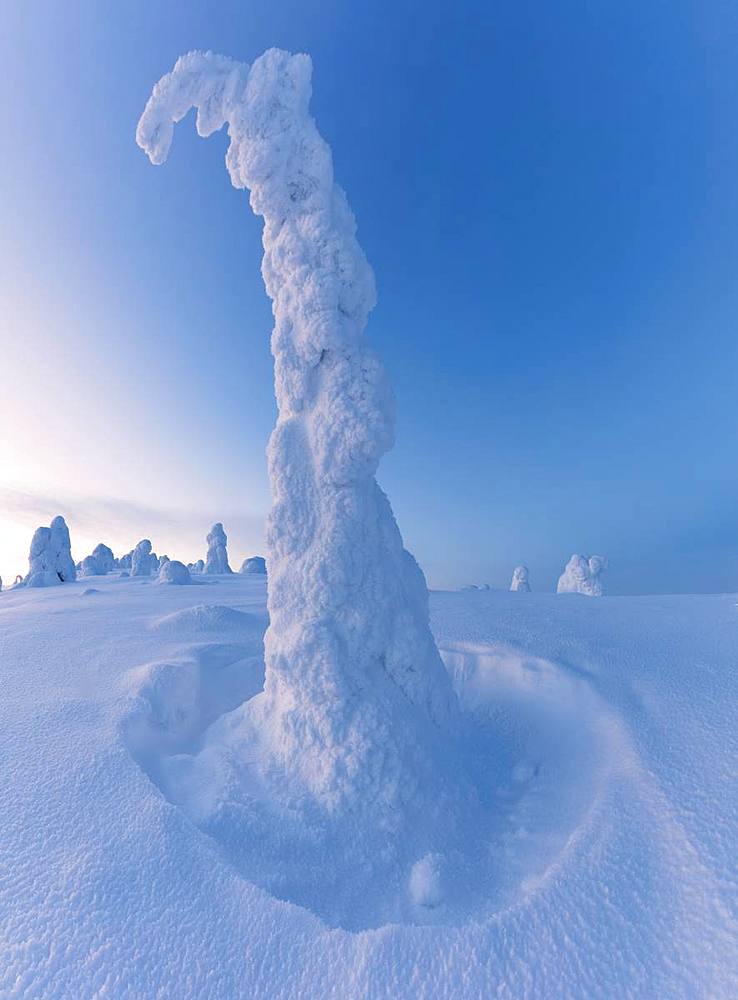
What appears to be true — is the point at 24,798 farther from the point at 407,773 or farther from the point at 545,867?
the point at 545,867

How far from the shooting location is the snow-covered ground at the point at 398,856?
2.76 metres

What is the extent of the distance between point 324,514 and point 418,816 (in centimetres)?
287

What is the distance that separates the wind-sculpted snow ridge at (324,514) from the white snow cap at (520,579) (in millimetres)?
38108

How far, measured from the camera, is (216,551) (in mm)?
44719

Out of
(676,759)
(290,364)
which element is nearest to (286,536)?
(290,364)

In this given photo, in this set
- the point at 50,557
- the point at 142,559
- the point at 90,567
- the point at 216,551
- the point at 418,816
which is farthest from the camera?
the point at 90,567

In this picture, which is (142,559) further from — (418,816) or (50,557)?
(418,816)

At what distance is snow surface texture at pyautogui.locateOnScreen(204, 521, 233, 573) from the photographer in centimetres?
4456

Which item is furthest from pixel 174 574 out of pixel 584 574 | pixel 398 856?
pixel 584 574

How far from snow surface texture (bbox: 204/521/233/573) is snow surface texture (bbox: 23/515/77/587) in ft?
43.8

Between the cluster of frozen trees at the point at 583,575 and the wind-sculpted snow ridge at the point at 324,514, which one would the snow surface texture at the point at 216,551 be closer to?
the cluster of frozen trees at the point at 583,575

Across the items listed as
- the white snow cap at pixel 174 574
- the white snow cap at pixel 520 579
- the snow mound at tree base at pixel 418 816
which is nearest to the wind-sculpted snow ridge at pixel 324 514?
the snow mound at tree base at pixel 418 816

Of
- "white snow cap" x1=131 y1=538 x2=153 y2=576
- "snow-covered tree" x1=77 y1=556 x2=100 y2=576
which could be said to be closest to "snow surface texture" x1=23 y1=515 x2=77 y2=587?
"white snow cap" x1=131 y1=538 x2=153 y2=576

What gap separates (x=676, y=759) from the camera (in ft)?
12.7
